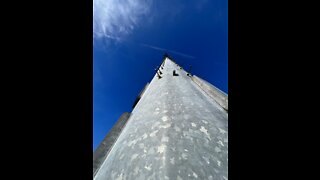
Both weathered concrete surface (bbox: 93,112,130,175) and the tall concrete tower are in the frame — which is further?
weathered concrete surface (bbox: 93,112,130,175)

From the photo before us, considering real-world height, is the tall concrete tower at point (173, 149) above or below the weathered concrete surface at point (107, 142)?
above

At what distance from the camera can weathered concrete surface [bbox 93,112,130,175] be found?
3.77 m

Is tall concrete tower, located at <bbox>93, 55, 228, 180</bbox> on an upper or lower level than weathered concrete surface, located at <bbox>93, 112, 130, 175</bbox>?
upper

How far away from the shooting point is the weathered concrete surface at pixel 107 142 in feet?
12.4

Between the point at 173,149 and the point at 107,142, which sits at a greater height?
the point at 173,149

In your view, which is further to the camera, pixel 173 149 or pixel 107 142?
pixel 107 142

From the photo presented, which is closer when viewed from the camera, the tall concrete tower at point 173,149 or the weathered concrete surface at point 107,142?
the tall concrete tower at point 173,149

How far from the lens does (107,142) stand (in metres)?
4.51
